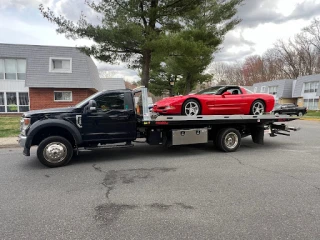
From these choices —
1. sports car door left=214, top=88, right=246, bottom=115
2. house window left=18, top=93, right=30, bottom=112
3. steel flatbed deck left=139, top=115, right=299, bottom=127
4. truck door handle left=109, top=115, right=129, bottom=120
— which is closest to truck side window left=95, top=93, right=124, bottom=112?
truck door handle left=109, top=115, right=129, bottom=120

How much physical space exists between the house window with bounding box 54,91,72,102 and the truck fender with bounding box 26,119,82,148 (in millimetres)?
17389

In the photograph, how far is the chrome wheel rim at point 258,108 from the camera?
7.82 m

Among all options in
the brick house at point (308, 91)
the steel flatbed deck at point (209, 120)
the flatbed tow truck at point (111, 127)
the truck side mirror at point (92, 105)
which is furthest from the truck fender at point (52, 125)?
the brick house at point (308, 91)

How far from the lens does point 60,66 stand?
882 inches

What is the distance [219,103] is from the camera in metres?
7.34

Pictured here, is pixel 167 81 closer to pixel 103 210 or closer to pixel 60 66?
pixel 60 66

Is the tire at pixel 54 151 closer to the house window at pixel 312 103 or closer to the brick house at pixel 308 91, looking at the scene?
the brick house at pixel 308 91

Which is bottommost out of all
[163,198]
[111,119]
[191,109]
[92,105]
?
[163,198]

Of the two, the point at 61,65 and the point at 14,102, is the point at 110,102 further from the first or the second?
the point at 14,102

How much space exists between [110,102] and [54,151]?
1891 mm

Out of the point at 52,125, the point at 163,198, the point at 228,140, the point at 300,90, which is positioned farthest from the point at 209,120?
the point at 300,90

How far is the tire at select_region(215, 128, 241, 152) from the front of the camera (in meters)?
7.42

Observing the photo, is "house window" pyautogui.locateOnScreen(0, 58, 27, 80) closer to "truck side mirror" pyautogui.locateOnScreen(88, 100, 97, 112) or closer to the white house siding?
the white house siding

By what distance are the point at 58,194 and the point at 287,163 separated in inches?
217
